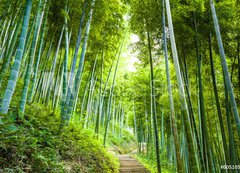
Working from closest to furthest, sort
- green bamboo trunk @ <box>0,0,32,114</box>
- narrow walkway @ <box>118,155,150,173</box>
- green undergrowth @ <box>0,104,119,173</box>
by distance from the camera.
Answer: green undergrowth @ <box>0,104,119,173</box>, green bamboo trunk @ <box>0,0,32,114</box>, narrow walkway @ <box>118,155,150,173</box>

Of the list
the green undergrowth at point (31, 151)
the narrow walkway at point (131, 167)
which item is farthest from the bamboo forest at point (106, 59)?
the narrow walkway at point (131, 167)

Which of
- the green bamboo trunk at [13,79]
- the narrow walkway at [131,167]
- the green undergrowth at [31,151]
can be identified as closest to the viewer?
the green undergrowth at [31,151]

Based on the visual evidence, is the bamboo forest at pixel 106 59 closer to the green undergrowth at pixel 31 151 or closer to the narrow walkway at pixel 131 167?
the green undergrowth at pixel 31 151

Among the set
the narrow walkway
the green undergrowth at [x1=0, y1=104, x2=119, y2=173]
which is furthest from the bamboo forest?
the narrow walkway

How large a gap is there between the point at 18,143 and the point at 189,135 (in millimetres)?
1951

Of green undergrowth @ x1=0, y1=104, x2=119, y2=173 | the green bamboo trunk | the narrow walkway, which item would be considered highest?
the green bamboo trunk

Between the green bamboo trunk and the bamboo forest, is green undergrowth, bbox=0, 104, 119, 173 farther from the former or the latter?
the green bamboo trunk

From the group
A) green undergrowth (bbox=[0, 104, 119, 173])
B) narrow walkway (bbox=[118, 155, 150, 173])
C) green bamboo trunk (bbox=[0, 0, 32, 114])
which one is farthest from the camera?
narrow walkway (bbox=[118, 155, 150, 173])

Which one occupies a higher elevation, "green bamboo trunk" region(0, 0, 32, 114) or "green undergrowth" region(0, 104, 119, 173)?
"green bamboo trunk" region(0, 0, 32, 114)

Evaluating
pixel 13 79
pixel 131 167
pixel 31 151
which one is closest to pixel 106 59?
pixel 131 167

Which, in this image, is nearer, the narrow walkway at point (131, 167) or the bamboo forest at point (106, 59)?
the bamboo forest at point (106, 59)

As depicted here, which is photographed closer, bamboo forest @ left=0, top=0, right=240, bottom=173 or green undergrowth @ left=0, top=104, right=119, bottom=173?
green undergrowth @ left=0, top=104, right=119, bottom=173

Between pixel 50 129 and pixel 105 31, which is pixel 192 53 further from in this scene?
pixel 50 129

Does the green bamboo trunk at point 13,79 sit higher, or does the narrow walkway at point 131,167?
the green bamboo trunk at point 13,79
